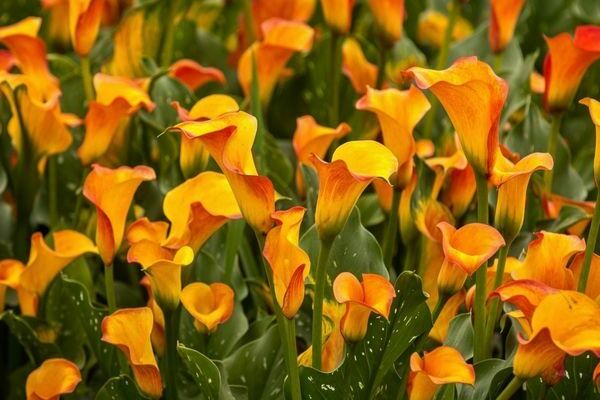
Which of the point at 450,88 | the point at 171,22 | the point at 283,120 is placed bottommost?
the point at 283,120

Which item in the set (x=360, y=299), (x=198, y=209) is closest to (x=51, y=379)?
(x=198, y=209)

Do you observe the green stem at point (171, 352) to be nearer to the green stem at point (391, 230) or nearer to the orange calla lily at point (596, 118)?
the green stem at point (391, 230)

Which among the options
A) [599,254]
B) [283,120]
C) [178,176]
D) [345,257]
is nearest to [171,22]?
[283,120]

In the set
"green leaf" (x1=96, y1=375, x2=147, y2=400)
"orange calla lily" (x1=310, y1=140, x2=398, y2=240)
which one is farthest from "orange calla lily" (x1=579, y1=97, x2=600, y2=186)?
"green leaf" (x1=96, y1=375, x2=147, y2=400)

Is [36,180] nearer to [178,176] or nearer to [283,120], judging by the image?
[178,176]

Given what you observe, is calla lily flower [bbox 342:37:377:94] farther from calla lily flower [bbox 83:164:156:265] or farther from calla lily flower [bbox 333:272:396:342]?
calla lily flower [bbox 333:272:396:342]

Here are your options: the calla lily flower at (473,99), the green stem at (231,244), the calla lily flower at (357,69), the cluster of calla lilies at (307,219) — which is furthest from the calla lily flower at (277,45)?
the calla lily flower at (473,99)

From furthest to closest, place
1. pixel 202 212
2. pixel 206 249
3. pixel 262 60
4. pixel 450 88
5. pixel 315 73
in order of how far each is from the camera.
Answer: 1. pixel 315 73
2. pixel 262 60
3. pixel 206 249
4. pixel 202 212
5. pixel 450 88

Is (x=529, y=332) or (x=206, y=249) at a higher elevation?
(x=529, y=332)

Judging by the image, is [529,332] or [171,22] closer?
[529,332]
